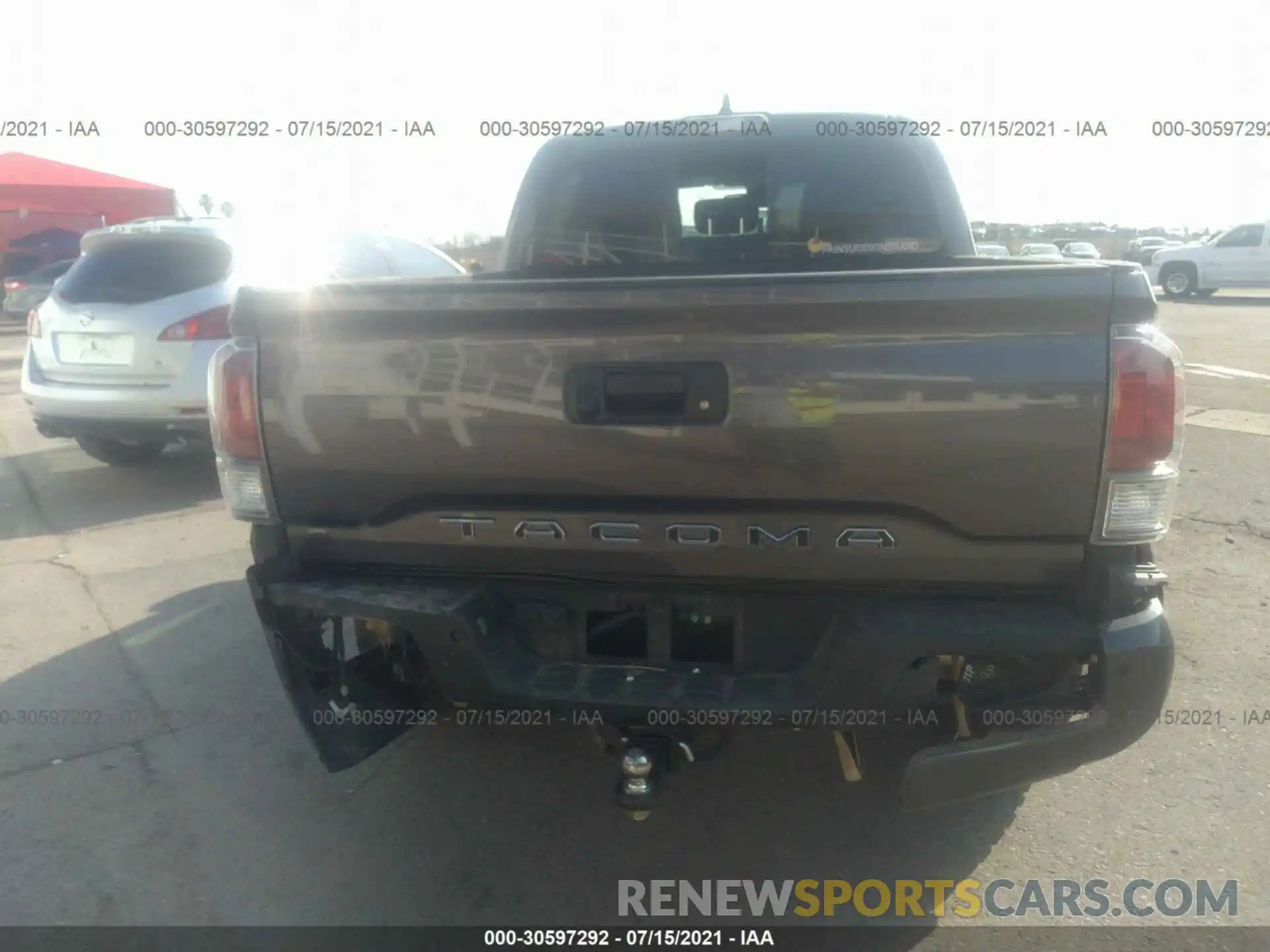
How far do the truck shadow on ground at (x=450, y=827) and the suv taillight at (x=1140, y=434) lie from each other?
114 centimetres

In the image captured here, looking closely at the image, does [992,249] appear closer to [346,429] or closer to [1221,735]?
[1221,735]

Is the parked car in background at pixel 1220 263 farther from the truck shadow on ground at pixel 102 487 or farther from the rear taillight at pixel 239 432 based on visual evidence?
the rear taillight at pixel 239 432

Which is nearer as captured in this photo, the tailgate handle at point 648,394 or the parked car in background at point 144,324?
the tailgate handle at point 648,394

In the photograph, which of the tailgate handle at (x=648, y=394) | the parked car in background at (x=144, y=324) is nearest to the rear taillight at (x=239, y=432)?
→ the tailgate handle at (x=648, y=394)

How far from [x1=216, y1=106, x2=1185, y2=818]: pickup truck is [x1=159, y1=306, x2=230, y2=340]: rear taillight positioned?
412cm

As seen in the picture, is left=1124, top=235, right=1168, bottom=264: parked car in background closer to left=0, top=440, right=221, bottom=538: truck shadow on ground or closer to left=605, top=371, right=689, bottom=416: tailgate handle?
left=0, top=440, right=221, bottom=538: truck shadow on ground

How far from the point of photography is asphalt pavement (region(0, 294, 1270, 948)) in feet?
8.60

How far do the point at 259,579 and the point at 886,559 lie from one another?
5.04ft

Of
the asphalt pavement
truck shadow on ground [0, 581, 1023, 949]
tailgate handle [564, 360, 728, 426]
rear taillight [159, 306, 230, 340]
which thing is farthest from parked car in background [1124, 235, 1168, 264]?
tailgate handle [564, 360, 728, 426]

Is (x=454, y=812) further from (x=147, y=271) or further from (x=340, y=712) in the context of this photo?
(x=147, y=271)

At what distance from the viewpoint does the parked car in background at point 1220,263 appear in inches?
930

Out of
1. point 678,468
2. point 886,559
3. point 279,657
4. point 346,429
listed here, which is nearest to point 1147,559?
point 886,559

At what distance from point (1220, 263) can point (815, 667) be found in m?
26.6

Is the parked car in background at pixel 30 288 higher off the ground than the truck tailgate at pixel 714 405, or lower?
lower
